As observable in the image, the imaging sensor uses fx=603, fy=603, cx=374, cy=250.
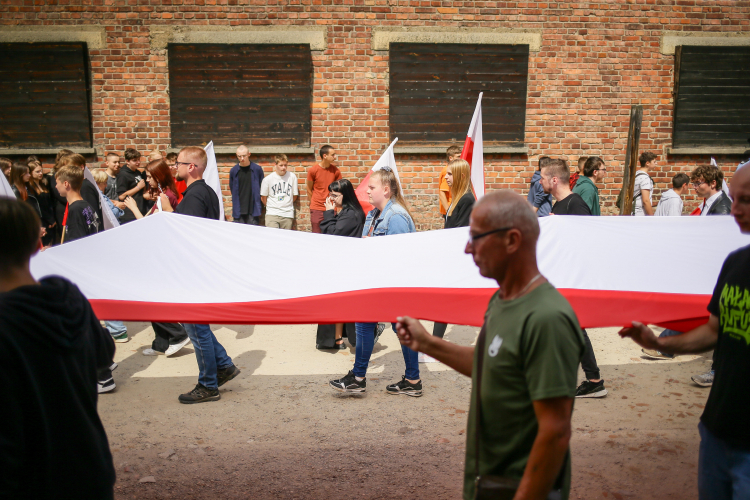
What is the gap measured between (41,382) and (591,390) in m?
4.52

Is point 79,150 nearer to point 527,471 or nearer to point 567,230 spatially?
point 567,230

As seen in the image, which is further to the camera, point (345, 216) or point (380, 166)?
point (380, 166)

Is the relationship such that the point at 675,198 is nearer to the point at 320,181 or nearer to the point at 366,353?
the point at 366,353

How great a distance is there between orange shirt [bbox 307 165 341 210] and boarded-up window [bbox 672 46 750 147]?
245 inches

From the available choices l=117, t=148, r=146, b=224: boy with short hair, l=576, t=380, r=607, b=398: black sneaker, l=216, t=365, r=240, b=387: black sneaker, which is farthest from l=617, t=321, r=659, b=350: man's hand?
l=117, t=148, r=146, b=224: boy with short hair

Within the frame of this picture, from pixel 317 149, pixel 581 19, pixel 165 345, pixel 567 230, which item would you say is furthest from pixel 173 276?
pixel 581 19

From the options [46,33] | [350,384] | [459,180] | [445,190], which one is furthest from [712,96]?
[46,33]

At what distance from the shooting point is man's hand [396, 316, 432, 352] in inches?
85.4

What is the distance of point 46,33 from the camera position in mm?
9992

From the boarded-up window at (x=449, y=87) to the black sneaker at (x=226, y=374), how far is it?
6039 millimetres

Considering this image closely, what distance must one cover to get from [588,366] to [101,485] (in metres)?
4.22

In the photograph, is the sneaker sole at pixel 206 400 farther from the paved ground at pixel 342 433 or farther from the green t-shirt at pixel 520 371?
the green t-shirt at pixel 520 371

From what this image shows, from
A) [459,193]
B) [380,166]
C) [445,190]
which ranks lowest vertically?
[445,190]

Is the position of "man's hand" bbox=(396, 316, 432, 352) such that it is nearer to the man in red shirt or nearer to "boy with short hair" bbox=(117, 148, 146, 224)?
"boy with short hair" bbox=(117, 148, 146, 224)
